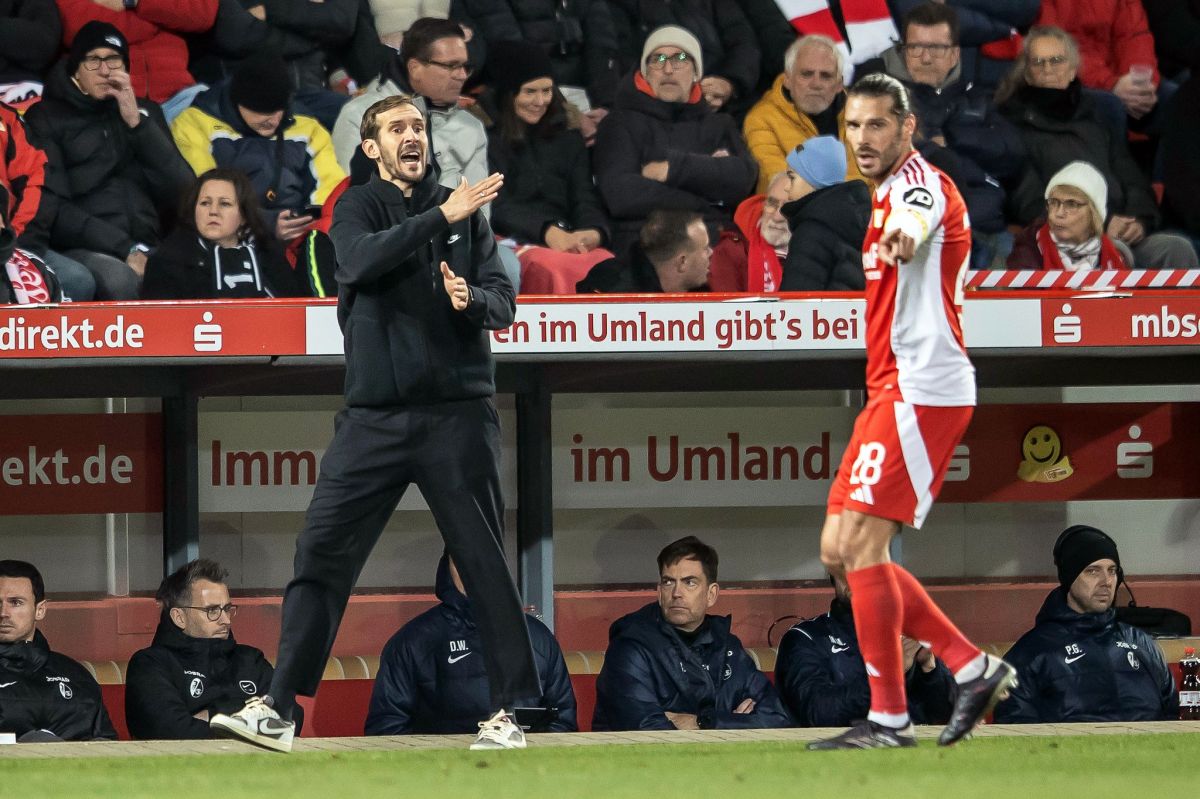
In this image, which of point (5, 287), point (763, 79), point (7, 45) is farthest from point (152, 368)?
point (763, 79)

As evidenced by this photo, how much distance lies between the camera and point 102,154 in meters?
7.39

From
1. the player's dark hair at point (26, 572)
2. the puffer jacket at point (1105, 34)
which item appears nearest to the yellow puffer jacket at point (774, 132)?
the puffer jacket at point (1105, 34)

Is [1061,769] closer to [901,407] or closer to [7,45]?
[901,407]

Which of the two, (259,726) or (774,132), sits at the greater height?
(774,132)

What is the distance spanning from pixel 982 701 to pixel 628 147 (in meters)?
3.99

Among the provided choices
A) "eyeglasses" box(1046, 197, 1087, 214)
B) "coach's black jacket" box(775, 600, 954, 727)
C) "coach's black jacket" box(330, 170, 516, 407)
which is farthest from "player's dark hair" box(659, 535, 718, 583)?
"eyeglasses" box(1046, 197, 1087, 214)

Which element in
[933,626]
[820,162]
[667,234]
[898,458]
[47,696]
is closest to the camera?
[898,458]

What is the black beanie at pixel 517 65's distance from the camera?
7793mm

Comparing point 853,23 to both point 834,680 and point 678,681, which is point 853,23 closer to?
point 834,680

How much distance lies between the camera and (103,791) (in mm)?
3945

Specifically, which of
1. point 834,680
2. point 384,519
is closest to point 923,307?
point 384,519

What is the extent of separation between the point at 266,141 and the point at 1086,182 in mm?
3376

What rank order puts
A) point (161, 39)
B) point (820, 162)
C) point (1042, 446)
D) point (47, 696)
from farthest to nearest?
point (161, 39)
point (1042, 446)
point (820, 162)
point (47, 696)

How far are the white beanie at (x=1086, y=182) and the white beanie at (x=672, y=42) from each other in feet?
5.23
